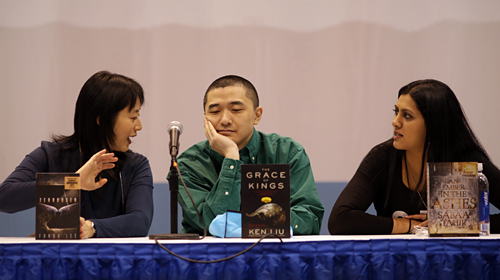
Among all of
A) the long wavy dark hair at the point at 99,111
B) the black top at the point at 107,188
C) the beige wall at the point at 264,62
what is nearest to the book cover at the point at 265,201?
the black top at the point at 107,188

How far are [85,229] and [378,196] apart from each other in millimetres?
1282

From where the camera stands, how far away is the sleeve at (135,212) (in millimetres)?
1726

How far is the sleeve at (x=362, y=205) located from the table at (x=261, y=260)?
535 mm

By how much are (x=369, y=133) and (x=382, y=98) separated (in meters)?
0.24

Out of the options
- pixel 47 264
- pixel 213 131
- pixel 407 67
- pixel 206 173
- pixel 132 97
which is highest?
pixel 407 67

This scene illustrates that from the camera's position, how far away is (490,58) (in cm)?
312

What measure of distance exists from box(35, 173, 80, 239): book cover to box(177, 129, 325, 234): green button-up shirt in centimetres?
51

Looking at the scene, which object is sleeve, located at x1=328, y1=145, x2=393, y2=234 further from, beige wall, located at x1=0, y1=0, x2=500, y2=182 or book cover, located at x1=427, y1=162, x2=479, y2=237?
beige wall, located at x1=0, y1=0, x2=500, y2=182

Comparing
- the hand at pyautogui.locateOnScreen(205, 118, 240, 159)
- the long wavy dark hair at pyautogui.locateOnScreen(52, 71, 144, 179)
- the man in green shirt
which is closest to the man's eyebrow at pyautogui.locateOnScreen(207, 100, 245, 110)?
the man in green shirt

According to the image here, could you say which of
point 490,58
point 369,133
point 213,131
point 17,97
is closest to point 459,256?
point 213,131

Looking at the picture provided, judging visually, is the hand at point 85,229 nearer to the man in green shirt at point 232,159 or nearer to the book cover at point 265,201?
the man in green shirt at point 232,159

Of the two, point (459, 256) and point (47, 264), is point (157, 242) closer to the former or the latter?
point (47, 264)

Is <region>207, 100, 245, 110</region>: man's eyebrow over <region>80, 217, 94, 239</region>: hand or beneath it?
over

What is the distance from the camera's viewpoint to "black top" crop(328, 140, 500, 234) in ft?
6.13
